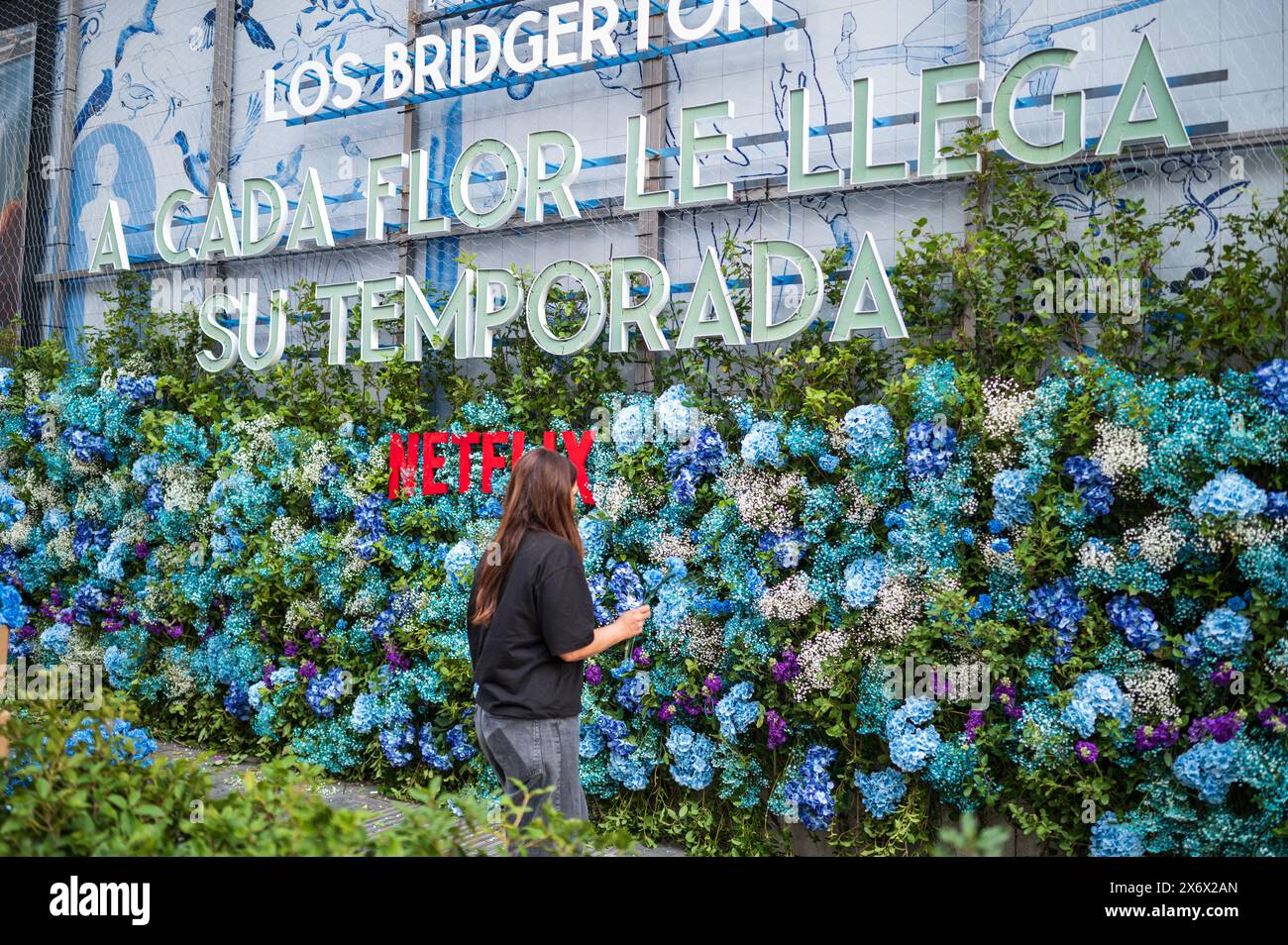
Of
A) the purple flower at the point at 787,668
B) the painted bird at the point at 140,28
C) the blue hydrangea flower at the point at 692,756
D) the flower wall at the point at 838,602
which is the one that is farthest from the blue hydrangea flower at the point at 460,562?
the painted bird at the point at 140,28

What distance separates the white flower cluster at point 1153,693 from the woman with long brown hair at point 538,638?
156 centimetres

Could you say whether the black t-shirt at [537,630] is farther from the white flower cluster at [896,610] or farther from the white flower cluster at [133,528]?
the white flower cluster at [133,528]

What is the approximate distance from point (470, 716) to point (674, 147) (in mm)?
2584

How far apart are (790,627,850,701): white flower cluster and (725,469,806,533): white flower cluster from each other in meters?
0.40

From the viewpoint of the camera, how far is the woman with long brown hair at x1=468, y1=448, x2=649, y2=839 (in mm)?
2725

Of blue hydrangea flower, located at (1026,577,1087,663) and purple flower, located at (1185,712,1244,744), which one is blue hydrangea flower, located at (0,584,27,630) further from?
purple flower, located at (1185,712,1244,744)

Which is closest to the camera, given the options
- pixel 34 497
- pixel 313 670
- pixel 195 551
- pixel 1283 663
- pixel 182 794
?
pixel 182 794

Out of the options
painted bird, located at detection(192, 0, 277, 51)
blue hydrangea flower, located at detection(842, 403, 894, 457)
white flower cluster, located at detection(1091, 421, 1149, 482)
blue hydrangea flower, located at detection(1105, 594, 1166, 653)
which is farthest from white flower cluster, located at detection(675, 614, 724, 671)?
painted bird, located at detection(192, 0, 277, 51)

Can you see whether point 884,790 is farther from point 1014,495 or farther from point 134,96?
point 134,96

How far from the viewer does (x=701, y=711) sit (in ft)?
13.0

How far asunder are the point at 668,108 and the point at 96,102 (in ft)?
13.6

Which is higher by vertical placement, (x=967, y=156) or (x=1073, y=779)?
(x=967, y=156)
